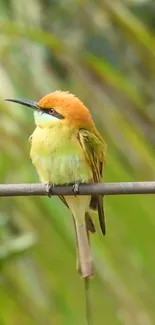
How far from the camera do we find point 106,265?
70.2 inches

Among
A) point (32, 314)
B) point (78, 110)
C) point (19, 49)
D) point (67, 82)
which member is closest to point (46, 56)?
point (67, 82)

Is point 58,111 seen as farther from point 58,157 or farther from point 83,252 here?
point 83,252

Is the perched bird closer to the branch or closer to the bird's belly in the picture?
the bird's belly

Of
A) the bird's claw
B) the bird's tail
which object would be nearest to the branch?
the bird's claw

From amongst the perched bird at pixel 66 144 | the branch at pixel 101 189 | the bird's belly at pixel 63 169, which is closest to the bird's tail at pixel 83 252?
the perched bird at pixel 66 144

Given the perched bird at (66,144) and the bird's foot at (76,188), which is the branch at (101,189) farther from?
the perched bird at (66,144)

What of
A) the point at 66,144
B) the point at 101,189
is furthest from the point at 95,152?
the point at 101,189

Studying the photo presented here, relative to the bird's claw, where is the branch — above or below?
above

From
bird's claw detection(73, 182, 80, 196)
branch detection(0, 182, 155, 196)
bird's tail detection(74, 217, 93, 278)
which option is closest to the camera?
branch detection(0, 182, 155, 196)

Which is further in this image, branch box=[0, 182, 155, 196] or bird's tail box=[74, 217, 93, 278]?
bird's tail box=[74, 217, 93, 278]

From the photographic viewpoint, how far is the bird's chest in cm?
134

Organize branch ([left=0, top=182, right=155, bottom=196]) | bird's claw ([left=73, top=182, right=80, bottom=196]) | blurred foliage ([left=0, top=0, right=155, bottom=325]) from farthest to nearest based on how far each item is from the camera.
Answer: blurred foliage ([left=0, top=0, right=155, bottom=325])
bird's claw ([left=73, top=182, right=80, bottom=196])
branch ([left=0, top=182, right=155, bottom=196])

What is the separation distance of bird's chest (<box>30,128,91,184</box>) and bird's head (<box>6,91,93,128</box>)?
0.06ft

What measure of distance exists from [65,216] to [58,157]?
397 millimetres
